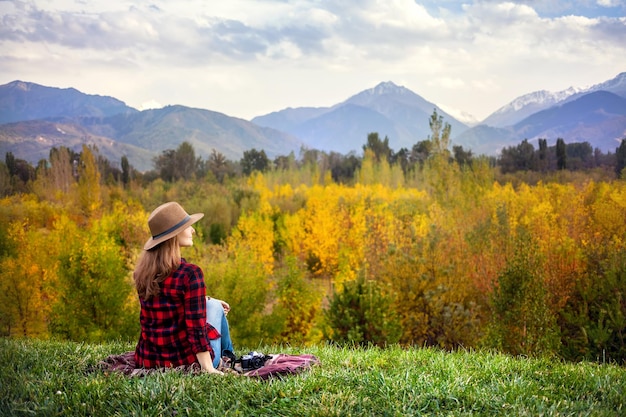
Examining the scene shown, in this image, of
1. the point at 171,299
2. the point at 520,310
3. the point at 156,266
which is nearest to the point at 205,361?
the point at 171,299

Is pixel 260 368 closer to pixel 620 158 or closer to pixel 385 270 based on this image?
pixel 385 270

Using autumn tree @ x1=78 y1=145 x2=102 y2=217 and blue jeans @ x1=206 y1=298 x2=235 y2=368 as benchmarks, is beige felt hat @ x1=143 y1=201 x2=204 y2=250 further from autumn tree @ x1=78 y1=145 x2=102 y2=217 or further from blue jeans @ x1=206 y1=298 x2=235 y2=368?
autumn tree @ x1=78 y1=145 x2=102 y2=217

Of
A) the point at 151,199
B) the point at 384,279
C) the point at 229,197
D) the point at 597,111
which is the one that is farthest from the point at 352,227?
the point at 597,111

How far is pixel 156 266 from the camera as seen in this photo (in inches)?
154

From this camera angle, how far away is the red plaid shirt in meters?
3.89

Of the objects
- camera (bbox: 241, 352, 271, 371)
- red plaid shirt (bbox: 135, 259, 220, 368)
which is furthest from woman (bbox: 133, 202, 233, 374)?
camera (bbox: 241, 352, 271, 371)

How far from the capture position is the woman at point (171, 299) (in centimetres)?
389

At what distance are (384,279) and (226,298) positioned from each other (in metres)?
4.52

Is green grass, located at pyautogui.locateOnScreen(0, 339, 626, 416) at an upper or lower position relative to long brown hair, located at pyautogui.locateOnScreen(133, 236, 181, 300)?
lower

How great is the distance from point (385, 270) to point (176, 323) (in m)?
10.9

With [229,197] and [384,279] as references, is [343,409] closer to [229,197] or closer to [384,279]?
[384,279]

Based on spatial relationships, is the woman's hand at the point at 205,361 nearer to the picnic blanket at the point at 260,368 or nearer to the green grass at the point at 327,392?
the picnic blanket at the point at 260,368

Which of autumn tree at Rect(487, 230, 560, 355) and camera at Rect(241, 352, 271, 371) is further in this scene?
autumn tree at Rect(487, 230, 560, 355)

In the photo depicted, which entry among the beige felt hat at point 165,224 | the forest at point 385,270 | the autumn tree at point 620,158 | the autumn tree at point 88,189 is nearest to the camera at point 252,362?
the beige felt hat at point 165,224
